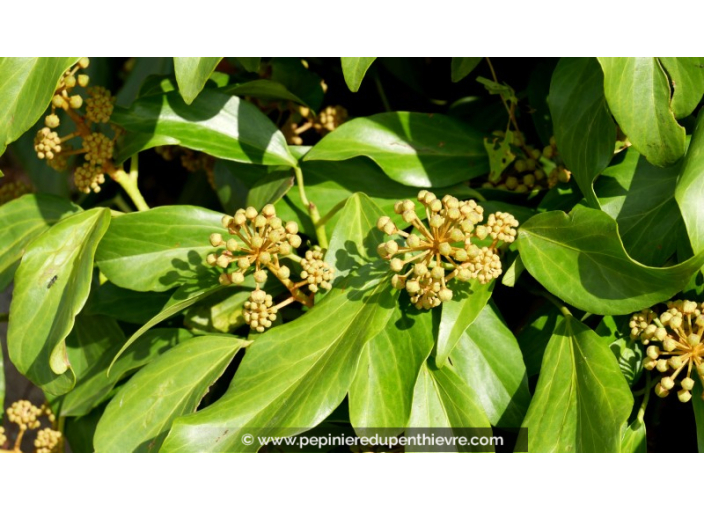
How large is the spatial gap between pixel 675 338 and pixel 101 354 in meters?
0.96

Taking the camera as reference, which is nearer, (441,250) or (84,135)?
(441,250)

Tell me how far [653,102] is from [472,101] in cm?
52

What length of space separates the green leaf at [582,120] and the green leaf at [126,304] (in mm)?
723

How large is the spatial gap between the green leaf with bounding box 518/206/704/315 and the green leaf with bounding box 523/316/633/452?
3.2 inches

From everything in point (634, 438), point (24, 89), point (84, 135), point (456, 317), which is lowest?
point (634, 438)

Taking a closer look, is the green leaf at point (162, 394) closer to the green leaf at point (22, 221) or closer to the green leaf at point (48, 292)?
the green leaf at point (48, 292)

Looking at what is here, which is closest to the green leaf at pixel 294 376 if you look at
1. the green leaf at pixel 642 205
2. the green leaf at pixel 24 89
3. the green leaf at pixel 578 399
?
the green leaf at pixel 578 399

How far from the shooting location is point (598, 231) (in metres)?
0.96

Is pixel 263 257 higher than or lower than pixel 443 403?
higher

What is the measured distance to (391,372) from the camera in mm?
1016

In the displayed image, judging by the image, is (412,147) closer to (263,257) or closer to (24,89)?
(263,257)

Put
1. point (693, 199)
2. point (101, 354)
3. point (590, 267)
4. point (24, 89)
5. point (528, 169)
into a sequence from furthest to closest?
point (101, 354) → point (528, 169) → point (24, 89) → point (590, 267) → point (693, 199)

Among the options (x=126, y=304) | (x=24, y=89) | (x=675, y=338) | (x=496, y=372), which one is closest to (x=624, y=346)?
(x=675, y=338)
